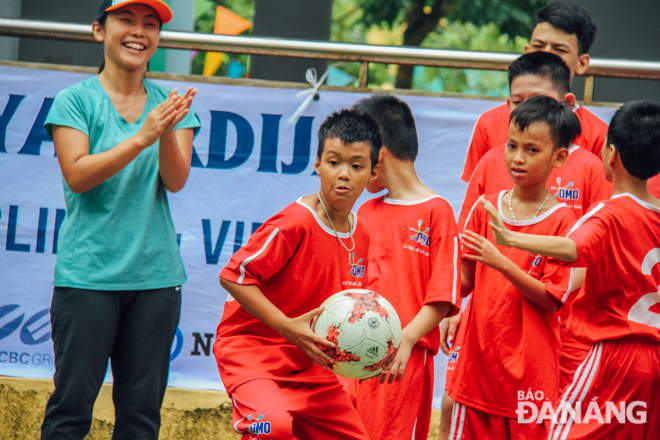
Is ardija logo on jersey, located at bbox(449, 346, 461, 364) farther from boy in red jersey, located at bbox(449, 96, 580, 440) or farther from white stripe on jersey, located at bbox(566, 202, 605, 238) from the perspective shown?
white stripe on jersey, located at bbox(566, 202, 605, 238)

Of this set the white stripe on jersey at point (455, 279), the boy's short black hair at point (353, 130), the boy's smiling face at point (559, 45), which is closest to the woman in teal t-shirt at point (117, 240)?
the boy's short black hair at point (353, 130)

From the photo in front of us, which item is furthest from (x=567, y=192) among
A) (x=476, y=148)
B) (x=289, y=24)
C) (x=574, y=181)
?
(x=289, y=24)

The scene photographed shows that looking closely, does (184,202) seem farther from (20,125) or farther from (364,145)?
(364,145)

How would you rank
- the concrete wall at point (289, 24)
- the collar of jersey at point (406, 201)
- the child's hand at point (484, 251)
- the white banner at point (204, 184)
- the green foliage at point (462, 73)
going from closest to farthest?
the child's hand at point (484, 251), the collar of jersey at point (406, 201), the white banner at point (204, 184), the concrete wall at point (289, 24), the green foliage at point (462, 73)

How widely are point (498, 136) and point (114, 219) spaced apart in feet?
7.28

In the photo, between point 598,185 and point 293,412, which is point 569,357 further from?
point 293,412

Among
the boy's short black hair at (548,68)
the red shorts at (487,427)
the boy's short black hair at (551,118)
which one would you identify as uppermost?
the boy's short black hair at (548,68)

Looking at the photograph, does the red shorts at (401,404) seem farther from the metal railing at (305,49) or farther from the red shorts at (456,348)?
the metal railing at (305,49)

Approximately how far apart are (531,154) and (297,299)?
1329 mm

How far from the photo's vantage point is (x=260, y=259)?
284 cm

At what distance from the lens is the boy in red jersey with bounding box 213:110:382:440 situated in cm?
278

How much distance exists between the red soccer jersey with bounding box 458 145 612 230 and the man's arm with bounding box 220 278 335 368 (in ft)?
4.20

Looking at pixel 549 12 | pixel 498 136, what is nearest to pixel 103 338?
pixel 498 136

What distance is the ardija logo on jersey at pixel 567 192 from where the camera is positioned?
3.55 metres
